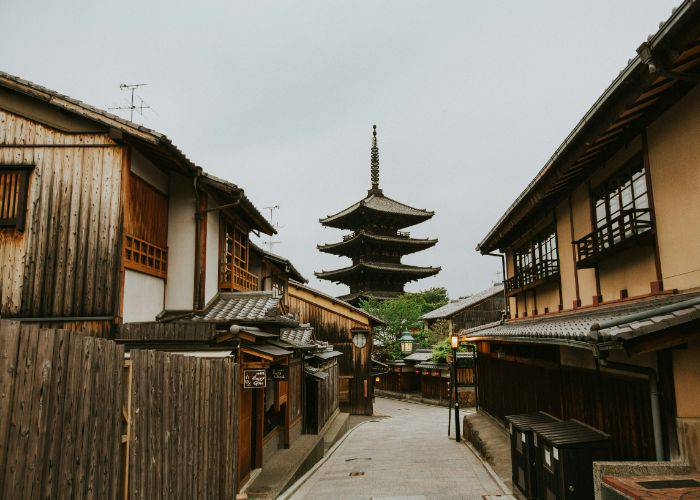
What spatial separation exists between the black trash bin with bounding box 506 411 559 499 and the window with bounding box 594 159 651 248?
147 inches

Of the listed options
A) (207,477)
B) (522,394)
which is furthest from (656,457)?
(522,394)

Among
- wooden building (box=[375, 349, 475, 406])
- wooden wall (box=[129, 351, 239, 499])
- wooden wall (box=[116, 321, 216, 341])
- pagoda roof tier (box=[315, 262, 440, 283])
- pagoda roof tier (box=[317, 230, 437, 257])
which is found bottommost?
wooden building (box=[375, 349, 475, 406])

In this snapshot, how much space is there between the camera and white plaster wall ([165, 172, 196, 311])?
1168cm

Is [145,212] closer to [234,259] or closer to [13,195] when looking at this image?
[13,195]

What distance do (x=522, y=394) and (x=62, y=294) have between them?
11.7 m

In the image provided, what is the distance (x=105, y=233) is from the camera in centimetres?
945

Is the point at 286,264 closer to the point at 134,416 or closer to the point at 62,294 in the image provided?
the point at 62,294

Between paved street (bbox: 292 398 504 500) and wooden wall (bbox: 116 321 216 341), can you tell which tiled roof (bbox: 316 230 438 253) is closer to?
paved street (bbox: 292 398 504 500)

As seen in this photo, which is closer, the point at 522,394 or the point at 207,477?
the point at 207,477

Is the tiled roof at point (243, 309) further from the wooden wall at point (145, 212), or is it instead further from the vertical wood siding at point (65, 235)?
the vertical wood siding at point (65, 235)

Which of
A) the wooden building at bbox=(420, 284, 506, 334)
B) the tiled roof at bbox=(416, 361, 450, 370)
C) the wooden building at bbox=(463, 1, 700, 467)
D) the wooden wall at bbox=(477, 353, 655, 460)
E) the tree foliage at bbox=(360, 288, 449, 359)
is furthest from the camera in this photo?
the tree foliage at bbox=(360, 288, 449, 359)

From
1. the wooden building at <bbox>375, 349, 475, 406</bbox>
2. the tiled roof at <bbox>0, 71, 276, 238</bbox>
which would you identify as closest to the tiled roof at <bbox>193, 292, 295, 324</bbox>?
the tiled roof at <bbox>0, 71, 276, 238</bbox>

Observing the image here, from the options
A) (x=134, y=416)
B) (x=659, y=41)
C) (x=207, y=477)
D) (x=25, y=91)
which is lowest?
(x=207, y=477)

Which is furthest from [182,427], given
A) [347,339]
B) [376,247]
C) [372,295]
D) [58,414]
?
[376,247]
